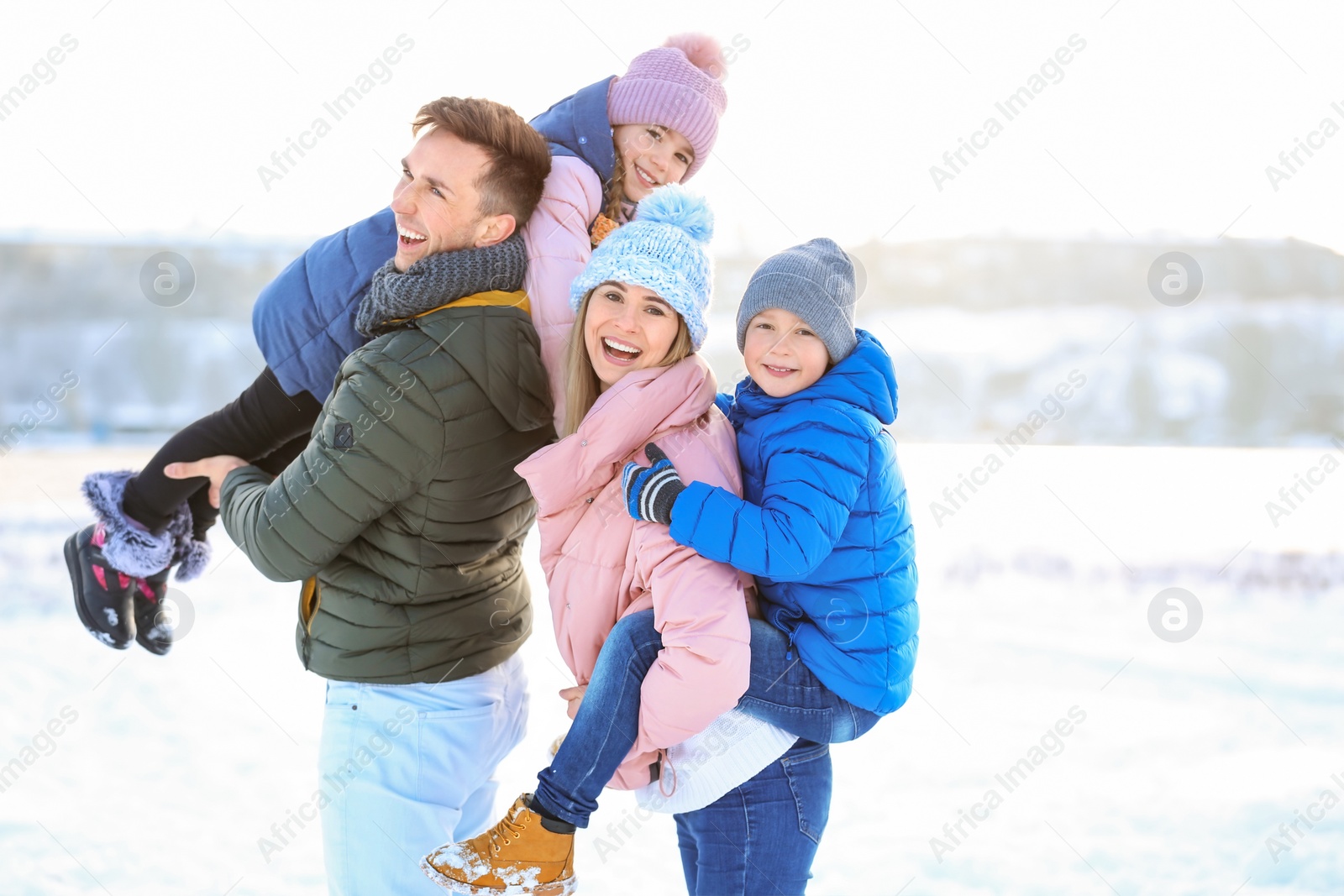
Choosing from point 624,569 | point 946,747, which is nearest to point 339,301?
point 624,569

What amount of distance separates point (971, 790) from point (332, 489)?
2791 mm

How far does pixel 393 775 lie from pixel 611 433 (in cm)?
68

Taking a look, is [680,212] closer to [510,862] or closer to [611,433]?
[611,433]

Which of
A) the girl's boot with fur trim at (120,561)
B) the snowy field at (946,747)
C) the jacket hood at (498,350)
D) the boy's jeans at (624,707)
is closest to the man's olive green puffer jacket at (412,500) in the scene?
the jacket hood at (498,350)

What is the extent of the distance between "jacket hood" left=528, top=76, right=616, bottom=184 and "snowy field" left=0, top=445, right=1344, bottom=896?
2029 millimetres

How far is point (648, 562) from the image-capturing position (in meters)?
1.36

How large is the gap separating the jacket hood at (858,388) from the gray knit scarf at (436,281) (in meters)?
0.45

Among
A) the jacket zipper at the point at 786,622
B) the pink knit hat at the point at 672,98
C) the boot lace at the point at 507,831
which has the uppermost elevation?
the pink knit hat at the point at 672,98

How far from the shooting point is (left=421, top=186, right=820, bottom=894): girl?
133 centimetres

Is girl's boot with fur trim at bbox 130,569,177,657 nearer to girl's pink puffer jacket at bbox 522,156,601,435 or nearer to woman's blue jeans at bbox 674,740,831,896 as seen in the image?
girl's pink puffer jacket at bbox 522,156,601,435

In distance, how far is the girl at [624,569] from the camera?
1329 mm

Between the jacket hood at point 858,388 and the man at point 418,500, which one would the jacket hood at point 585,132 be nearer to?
the man at point 418,500

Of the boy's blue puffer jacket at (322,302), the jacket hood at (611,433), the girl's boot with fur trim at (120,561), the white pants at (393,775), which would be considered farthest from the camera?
the girl's boot with fur trim at (120,561)

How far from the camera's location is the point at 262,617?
5195 millimetres
